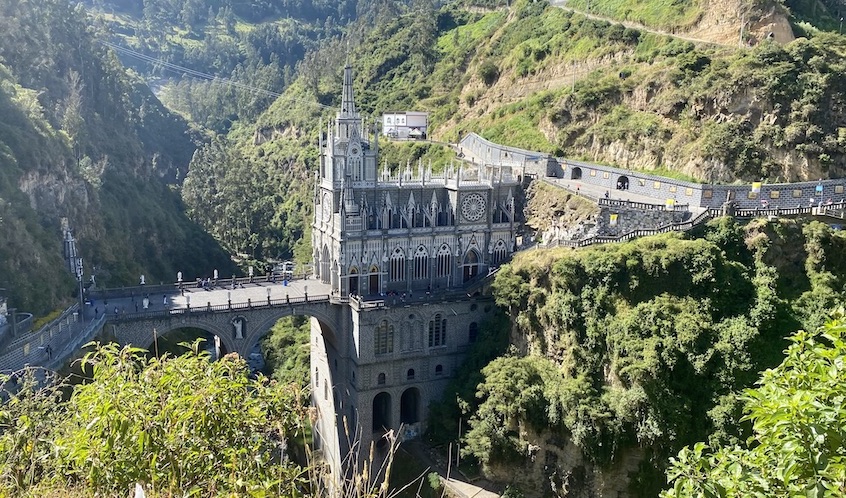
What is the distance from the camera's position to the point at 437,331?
4706 cm

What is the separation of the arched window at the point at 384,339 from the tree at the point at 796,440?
3421 centimetres

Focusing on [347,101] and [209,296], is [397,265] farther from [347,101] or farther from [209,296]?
[209,296]

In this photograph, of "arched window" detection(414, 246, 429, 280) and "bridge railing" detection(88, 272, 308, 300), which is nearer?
"bridge railing" detection(88, 272, 308, 300)

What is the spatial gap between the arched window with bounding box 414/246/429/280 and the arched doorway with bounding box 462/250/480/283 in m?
3.10

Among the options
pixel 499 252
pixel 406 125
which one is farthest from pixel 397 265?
pixel 406 125

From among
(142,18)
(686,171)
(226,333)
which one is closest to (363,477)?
(226,333)

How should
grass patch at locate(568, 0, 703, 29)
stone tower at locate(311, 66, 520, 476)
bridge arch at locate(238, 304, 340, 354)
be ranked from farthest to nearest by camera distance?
1. grass patch at locate(568, 0, 703, 29)
2. stone tower at locate(311, 66, 520, 476)
3. bridge arch at locate(238, 304, 340, 354)

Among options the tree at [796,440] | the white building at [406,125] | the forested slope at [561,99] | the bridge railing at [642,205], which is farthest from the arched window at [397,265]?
the white building at [406,125]

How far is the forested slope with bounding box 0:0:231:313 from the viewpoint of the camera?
4700 cm

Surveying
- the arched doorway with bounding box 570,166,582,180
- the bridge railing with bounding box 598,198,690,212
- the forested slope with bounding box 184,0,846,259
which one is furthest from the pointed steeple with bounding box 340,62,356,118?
the forested slope with bounding box 184,0,846,259

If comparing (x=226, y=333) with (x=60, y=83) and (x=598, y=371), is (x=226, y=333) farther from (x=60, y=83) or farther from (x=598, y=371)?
(x=60, y=83)

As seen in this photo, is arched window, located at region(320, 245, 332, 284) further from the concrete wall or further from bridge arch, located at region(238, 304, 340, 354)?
the concrete wall

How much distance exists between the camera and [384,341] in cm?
4562

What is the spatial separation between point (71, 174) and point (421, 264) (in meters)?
34.0
